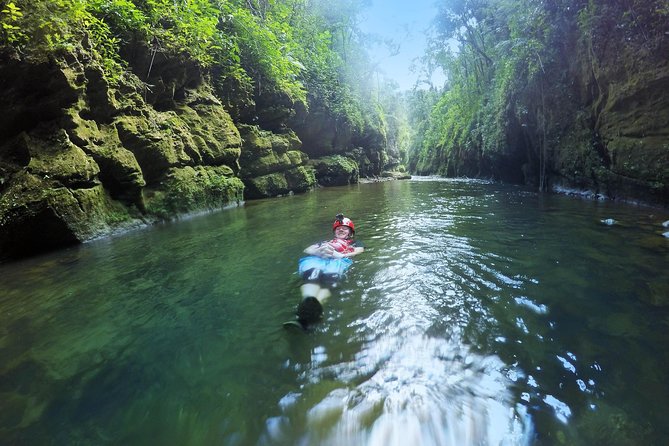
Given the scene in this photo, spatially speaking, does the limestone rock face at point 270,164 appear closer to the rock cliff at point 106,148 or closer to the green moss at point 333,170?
the rock cliff at point 106,148

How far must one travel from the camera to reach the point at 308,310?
3.33 meters

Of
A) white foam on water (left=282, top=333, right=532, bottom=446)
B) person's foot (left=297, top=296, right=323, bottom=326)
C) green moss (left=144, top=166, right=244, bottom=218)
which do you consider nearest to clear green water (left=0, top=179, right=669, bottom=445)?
white foam on water (left=282, top=333, right=532, bottom=446)

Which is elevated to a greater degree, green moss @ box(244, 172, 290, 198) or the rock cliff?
the rock cliff

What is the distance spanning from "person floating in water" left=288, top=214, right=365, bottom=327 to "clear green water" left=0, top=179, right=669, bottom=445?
0.19 meters

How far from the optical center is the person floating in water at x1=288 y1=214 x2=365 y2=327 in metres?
3.35

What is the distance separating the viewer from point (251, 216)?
1088 centimetres

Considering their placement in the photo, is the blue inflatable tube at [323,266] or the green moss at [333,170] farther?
the green moss at [333,170]

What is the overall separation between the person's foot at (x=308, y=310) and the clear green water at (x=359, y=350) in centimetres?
17

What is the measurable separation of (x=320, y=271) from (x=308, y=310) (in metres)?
1.17

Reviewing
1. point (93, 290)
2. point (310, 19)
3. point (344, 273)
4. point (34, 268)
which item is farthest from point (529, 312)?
point (310, 19)

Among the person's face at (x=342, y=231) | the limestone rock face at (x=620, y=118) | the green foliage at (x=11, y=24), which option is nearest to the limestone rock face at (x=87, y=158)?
the green foliage at (x=11, y=24)

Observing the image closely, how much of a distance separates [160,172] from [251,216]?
3306mm

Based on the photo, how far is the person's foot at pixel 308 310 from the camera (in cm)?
332

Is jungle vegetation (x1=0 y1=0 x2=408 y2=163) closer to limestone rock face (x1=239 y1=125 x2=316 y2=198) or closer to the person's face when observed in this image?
limestone rock face (x1=239 y1=125 x2=316 y2=198)
